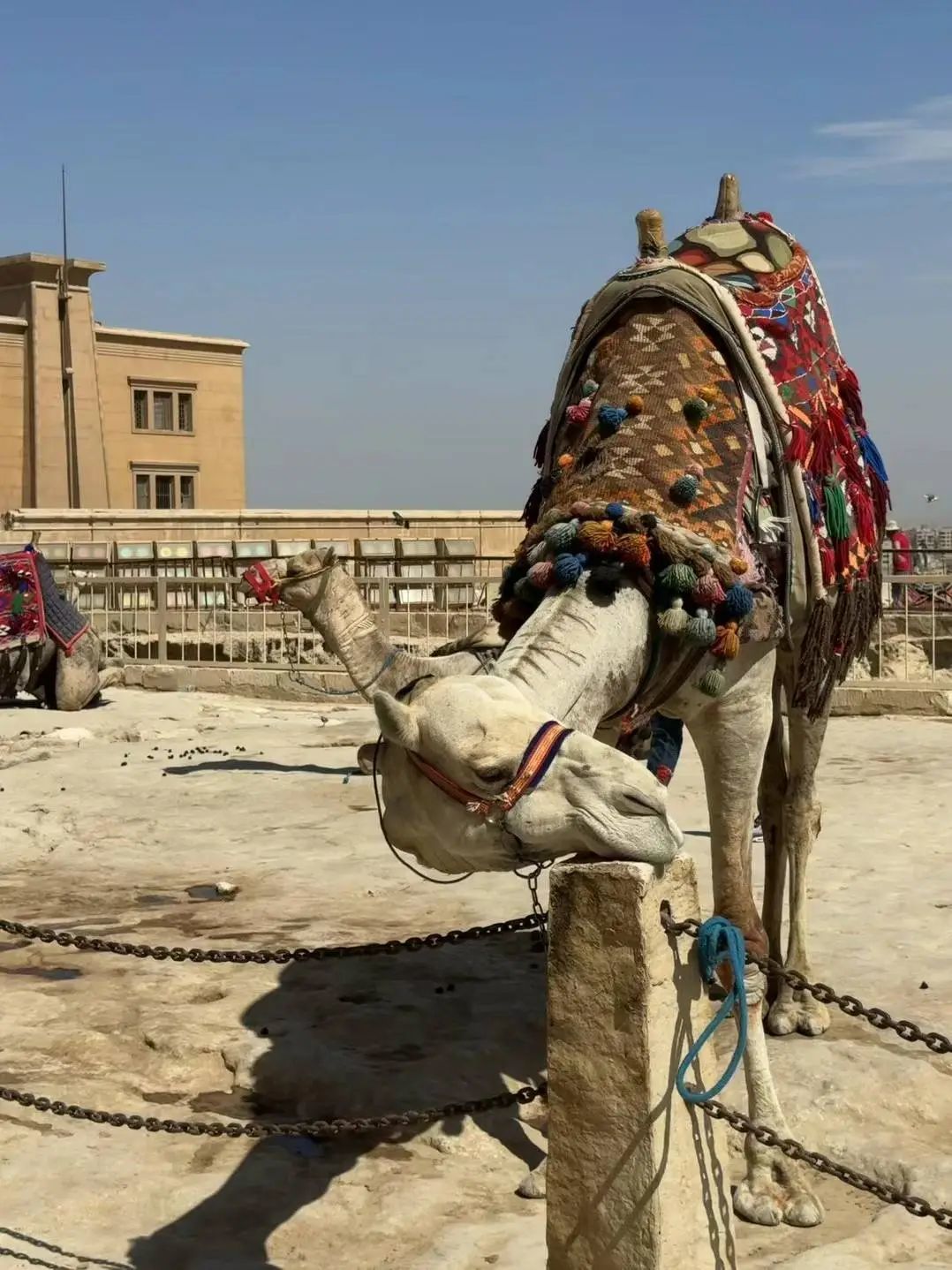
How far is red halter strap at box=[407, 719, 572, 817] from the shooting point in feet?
11.6

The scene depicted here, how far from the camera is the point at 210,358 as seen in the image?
39.9 m

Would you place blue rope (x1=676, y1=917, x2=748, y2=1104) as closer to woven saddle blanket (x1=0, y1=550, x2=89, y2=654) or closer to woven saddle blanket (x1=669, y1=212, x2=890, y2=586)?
woven saddle blanket (x1=669, y1=212, x2=890, y2=586)

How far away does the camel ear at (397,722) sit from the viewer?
3.56 metres

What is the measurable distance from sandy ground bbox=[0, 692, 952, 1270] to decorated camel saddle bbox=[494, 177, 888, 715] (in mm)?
1623

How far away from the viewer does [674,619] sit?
14.8 feet

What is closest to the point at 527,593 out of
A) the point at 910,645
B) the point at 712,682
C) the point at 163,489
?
the point at 712,682

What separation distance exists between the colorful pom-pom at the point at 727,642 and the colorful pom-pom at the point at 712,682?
0.11 metres

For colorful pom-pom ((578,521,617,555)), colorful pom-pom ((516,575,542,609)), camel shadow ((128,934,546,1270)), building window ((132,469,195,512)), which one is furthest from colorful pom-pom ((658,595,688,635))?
building window ((132,469,195,512))

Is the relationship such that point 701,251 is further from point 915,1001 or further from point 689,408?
point 915,1001

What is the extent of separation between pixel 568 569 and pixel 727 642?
25.0 inches

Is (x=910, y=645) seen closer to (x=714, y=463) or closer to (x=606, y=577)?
(x=714, y=463)

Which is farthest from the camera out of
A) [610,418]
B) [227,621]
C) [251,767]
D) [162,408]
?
[162,408]

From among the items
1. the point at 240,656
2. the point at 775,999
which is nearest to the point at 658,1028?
the point at 775,999

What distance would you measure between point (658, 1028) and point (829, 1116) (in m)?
2.21
